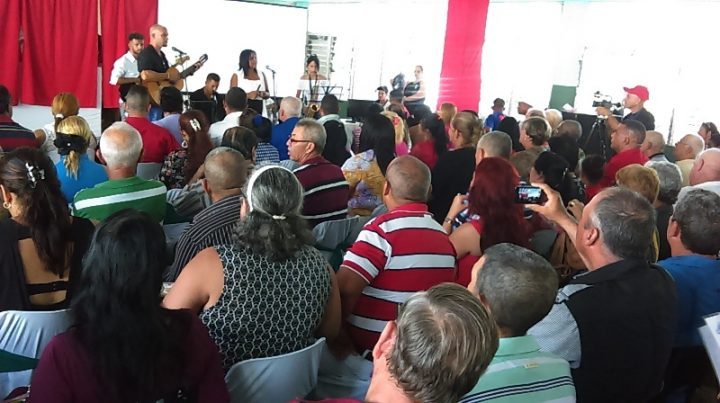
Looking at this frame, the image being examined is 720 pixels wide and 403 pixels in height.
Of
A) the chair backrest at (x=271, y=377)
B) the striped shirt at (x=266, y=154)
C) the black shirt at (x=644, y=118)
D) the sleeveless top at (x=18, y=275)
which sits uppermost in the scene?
the black shirt at (x=644, y=118)

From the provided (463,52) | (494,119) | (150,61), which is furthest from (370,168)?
(494,119)

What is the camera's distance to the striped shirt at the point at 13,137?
429 cm

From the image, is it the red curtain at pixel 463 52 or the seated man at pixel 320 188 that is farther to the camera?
the red curtain at pixel 463 52

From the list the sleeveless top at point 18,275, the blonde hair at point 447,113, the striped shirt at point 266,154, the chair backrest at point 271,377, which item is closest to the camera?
the chair backrest at point 271,377

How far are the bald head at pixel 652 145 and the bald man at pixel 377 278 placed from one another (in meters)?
3.57

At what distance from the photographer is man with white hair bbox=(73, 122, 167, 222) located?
120 inches

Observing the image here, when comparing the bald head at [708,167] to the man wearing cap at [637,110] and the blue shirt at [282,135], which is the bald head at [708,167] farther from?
the blue shirt at [282,135]

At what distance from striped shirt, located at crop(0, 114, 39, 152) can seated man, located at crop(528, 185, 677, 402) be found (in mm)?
3793

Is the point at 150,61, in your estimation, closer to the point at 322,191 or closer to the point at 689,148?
the point at 322,191

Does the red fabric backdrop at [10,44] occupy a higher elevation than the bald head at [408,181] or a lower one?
higher

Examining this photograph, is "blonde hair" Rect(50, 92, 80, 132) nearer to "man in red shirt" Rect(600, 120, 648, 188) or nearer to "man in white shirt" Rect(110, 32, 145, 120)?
"man in white shirt" Rect(110, 32, 145, 120)

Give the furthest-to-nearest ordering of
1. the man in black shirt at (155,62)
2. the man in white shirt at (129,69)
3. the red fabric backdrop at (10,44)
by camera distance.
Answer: the red fabric backdrop at (10,44), the man in white shirt at (129,69), the man in black shirt at (155,62)

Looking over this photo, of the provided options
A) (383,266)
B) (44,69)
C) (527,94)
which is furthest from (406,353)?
(527,94)

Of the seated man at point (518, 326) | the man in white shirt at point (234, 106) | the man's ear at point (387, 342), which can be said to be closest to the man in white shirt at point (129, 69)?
the man in white shirt at point (234, 106)
